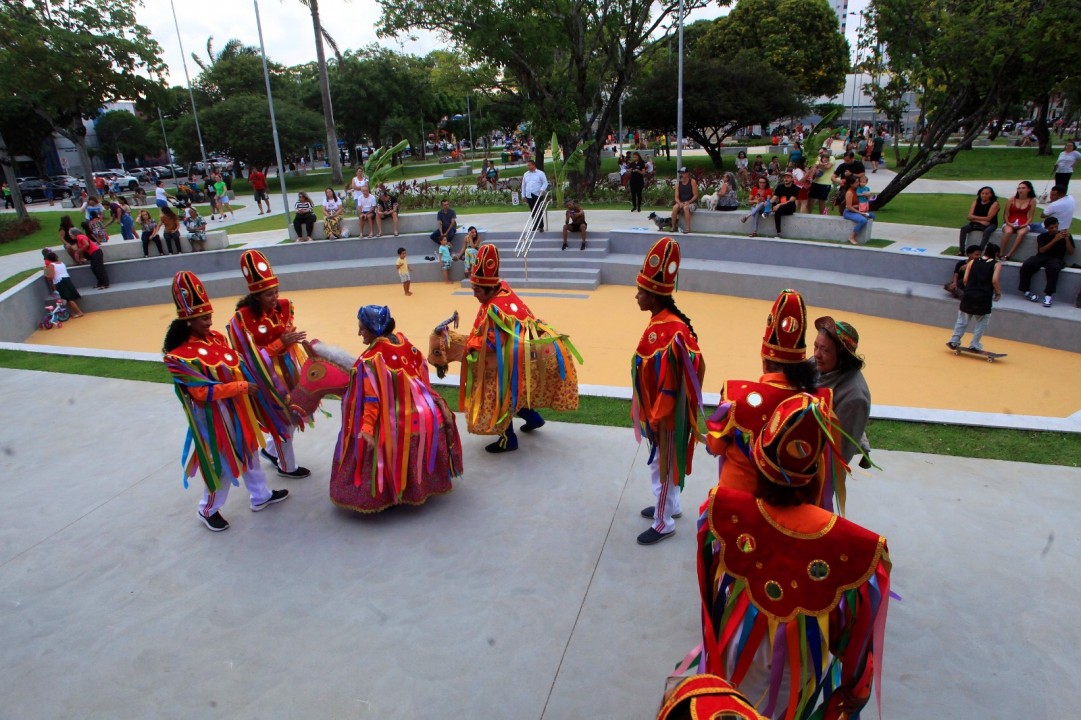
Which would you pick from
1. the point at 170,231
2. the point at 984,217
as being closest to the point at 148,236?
the point at 170,231

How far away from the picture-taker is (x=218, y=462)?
16.1 feet

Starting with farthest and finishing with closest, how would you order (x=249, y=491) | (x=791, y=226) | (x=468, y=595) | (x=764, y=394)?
Result: (x=791, y=226), (x=249, y=491), (x=468, y=595), (x=764, y=394)

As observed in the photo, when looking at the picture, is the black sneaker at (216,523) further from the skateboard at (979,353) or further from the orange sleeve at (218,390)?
the skateboard at (979,353)

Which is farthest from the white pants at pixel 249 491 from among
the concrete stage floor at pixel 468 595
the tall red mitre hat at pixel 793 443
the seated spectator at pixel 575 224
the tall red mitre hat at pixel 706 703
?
the seated spectator at pixel 575 224

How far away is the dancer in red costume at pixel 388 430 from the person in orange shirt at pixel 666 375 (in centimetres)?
152

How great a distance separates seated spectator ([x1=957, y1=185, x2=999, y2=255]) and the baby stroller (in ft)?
54.5

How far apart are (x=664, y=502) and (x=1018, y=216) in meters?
9.27

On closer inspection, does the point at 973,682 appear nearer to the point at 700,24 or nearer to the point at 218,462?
the point at 218,462

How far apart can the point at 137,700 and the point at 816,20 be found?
1789 inches

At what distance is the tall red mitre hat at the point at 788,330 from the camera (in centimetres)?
341

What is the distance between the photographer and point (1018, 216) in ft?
34.1

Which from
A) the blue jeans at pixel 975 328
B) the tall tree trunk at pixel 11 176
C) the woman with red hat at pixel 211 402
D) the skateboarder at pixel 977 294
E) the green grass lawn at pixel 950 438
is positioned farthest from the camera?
the tall tree trunk at pixel 11 176

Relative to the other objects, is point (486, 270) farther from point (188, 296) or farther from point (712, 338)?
point (712, 338)

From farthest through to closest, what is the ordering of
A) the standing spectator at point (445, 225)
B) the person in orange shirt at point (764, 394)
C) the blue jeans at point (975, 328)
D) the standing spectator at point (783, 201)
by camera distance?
the standing spectator at point (445, 225), the standing spectator at point (783, 201), the blue jeans at point (975, 328), the person in orange shirt at point (764, 394)
